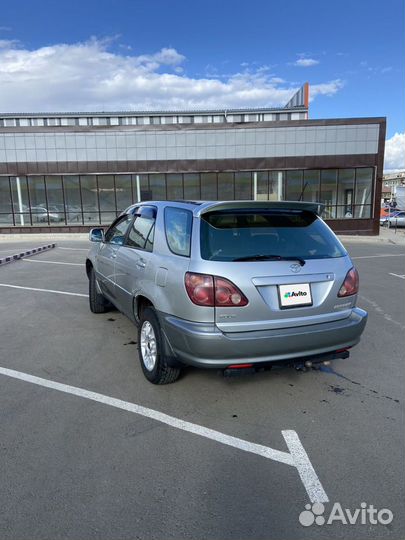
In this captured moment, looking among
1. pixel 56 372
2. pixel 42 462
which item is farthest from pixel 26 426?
pixel 56 372

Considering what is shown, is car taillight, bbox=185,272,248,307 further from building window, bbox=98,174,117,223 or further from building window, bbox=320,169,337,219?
building window, bbox=98,174,117,223

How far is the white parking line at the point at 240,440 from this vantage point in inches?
101

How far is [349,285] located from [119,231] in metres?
3.07

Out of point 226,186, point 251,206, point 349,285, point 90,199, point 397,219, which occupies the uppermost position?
point 226,186

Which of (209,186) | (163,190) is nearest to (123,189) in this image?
(163,190)

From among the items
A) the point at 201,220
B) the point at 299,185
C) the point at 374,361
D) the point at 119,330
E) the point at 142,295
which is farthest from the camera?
the point at 299,185

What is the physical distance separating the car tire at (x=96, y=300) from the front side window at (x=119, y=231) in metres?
0.91

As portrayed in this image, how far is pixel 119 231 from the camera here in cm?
530

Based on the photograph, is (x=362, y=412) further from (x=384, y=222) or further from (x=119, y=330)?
(x=384, y=222)

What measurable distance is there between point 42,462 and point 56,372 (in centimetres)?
156

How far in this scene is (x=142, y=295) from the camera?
3.95 meters

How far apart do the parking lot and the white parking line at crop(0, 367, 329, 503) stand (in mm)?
13

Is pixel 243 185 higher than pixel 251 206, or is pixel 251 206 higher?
pixel 243 185

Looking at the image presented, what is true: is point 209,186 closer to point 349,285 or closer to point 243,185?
point 243,185
